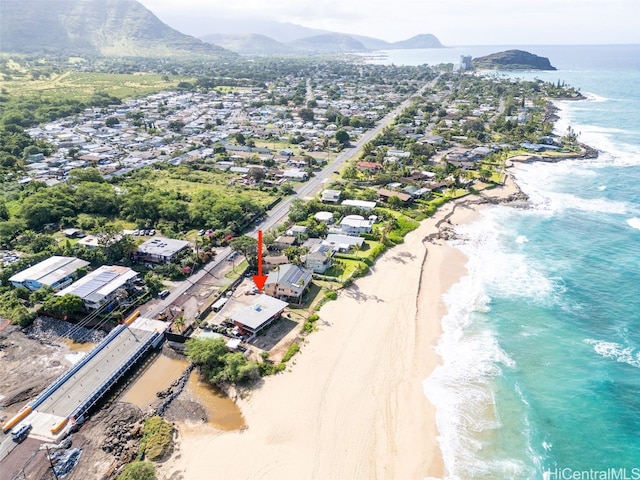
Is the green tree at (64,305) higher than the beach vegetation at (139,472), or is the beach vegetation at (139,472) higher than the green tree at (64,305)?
the green tree at (64,305)

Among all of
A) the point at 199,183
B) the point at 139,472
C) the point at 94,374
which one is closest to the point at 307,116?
the point at 199,183

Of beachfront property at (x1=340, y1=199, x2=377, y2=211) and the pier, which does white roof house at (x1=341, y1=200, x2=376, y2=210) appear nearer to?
beachfront property at (x1=340, y1=199, x2=377, y2=211)

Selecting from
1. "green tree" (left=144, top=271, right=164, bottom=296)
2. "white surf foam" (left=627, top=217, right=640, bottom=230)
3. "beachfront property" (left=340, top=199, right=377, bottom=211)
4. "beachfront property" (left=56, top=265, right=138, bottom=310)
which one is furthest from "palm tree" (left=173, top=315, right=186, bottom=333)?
"white surf foam" (left=627, top=217, right=640, bottom=230)

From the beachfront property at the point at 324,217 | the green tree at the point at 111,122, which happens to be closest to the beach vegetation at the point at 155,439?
the beachfront property at the point at 324,217

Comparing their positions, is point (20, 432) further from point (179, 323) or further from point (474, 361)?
point (474, 361)

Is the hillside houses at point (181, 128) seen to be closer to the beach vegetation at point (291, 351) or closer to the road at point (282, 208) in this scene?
the road at point (282, 208)

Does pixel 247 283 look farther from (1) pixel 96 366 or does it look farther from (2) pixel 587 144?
(2) pixel 587 144
